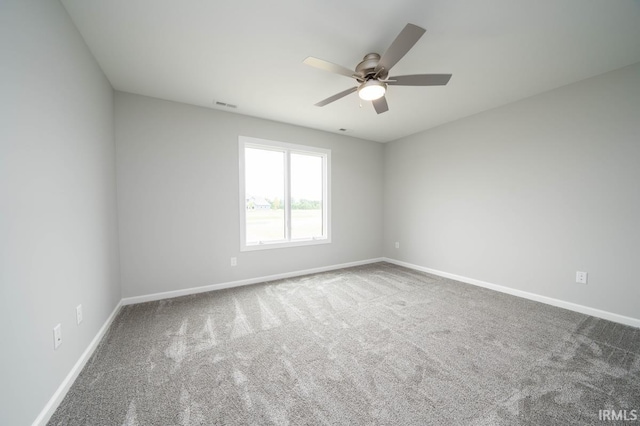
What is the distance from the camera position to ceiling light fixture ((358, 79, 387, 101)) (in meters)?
2.04

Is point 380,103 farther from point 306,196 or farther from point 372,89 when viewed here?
point 306,196

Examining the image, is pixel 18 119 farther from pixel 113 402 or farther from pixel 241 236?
pixel 241 236

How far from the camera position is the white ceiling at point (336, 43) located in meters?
1.65

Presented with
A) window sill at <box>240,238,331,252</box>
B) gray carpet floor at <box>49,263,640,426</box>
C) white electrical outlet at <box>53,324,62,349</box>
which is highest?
window sill at <box>240,238,331,252</box>

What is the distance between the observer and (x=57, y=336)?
1456 mm

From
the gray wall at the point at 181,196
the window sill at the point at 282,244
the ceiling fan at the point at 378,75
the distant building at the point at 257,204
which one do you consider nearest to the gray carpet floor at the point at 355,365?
the gray wall at the point at 181,196

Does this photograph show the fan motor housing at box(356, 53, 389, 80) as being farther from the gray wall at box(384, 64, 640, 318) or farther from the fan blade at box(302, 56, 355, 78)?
the gray wall at box(384, 64, 640, 318)

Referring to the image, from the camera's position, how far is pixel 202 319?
2494 mm

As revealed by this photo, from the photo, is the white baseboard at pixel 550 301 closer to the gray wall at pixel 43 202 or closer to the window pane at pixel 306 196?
the window pane at pixel 306 196

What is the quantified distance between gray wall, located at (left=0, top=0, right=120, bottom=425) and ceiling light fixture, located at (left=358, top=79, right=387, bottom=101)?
7.06ft

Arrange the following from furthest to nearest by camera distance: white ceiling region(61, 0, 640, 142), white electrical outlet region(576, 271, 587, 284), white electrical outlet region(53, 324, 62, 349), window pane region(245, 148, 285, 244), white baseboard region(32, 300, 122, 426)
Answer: window pane region(245, 148, 285, 244) → white electrical outlet region(576, 271, 587, 284) → white ceiling region(61, 0, 640, 142) → white electrical outlet region(53, 324, 62, 349) → white baseboard region(32, 300, 122, 426)

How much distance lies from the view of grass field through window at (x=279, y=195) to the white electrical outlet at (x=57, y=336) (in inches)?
89.4

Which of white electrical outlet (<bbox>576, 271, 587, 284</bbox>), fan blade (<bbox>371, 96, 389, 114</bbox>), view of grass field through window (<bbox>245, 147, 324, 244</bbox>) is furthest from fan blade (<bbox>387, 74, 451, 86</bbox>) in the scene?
white electrical outlet (<bbox>576, 271, 587, 284</bbox>)

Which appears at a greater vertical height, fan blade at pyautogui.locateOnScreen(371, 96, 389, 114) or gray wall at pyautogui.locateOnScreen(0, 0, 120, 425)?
fan blade at pyautogui.locateOnScreen(371, 96, 389, 114)
